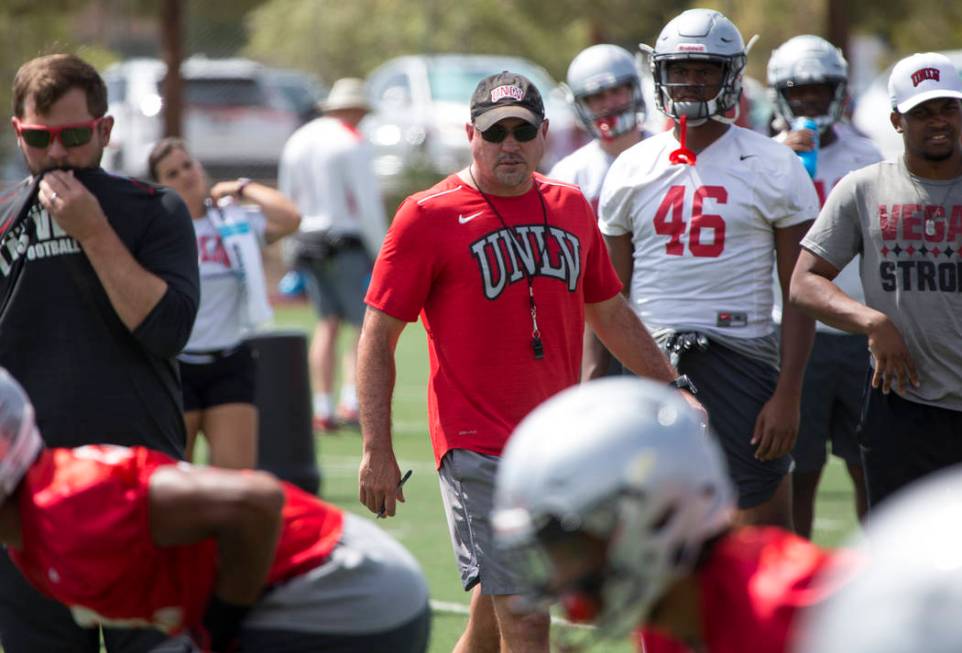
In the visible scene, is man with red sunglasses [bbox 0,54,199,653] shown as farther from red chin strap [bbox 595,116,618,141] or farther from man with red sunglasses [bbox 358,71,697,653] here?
red chin strap [bbox 595,116,618,141]

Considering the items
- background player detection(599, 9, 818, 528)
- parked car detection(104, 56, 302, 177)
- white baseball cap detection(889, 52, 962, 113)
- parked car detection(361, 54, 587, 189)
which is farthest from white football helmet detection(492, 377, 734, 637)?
parked car detection(104, 56, 302, 177)

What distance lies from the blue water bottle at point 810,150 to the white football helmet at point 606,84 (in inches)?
36.0

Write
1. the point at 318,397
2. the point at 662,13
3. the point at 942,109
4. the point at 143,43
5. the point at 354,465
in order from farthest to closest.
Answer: the point at 143,43 → the point at 662,13 → the point at 318,397 → the point at 354,465 → the point at 942,109

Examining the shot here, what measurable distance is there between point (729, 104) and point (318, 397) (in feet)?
22.1

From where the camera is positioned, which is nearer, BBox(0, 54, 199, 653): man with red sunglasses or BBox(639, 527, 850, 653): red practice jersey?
BBox(639, 527, 850, 653): red practice jersey

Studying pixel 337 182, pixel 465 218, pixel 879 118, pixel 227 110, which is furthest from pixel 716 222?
pixel 227 110

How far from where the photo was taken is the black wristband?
3873 millimetres

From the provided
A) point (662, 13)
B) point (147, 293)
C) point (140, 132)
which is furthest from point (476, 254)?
point (662, 13)

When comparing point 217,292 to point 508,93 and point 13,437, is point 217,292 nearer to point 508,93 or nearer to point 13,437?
point 508,93

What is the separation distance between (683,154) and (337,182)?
699cm

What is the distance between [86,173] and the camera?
16.3ft

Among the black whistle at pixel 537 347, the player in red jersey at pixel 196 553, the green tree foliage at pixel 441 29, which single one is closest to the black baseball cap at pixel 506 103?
the black whistle at pixel 537 347

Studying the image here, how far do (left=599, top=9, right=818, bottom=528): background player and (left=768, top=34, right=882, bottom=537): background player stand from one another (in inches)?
38.4

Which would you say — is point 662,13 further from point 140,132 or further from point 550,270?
point 550,270
